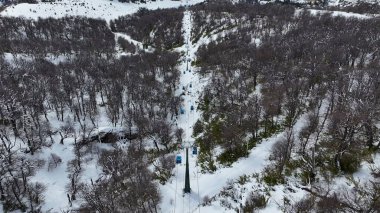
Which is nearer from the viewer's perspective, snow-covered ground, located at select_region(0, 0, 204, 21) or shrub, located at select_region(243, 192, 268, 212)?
shrub, located at select_region(243, 192, 268, 212)

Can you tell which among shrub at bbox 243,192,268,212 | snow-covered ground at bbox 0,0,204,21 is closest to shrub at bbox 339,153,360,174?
shrub at bbox 243,192,268,212

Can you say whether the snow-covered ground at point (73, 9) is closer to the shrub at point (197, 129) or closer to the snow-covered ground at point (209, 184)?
the shrub at point (197, 129)

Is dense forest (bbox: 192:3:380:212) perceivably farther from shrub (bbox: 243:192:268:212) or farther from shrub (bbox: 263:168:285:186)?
shrub (bbox: 243:192:268:212)

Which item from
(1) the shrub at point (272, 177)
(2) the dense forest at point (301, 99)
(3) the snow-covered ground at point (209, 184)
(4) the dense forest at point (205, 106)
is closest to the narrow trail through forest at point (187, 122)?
(3) the snow-covered ground at point (209, 184)

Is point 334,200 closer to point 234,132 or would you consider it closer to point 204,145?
point 234,132

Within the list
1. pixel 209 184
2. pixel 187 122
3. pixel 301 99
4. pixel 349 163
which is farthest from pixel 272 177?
pixel 187 122

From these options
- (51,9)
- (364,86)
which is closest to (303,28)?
(364,86)
